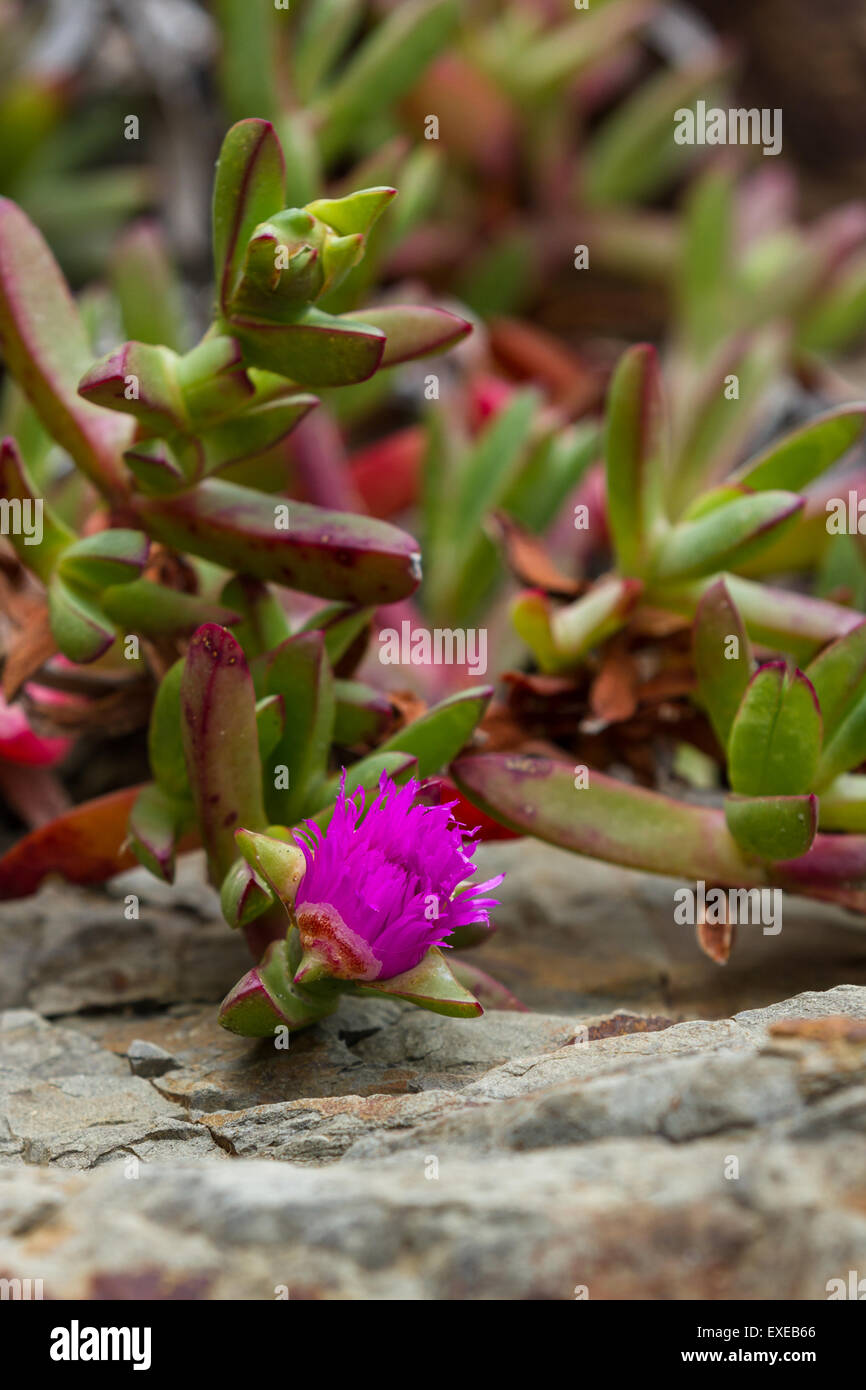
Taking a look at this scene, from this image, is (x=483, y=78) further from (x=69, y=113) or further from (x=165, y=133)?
(x=69, y=113)

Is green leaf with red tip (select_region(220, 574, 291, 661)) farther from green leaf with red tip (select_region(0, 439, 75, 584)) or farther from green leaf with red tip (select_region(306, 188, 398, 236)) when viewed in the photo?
green leaf with red tip (select_region(306, 188, 398, 236))

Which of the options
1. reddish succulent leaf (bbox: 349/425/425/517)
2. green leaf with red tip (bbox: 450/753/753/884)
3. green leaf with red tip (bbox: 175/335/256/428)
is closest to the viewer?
green leaf with red tip (bbox: 175/335/256/428)

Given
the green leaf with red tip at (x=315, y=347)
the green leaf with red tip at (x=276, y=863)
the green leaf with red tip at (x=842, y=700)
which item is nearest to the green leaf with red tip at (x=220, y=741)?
the green leaf with red tip at (x=276, y=863)

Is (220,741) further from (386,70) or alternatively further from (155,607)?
(386,70)

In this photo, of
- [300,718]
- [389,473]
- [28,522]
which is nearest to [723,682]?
[300,718]

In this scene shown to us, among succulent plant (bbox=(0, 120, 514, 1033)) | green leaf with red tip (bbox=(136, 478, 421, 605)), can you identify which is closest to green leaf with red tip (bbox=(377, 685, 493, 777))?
succulent plant (bbox=(0, 120, 514, 1033))
